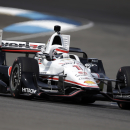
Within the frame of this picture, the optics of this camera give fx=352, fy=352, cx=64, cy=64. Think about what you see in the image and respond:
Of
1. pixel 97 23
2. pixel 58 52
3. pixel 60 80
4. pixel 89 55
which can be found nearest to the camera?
pixel 60 80

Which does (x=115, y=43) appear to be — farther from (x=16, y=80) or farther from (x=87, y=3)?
(x=16, y=80)

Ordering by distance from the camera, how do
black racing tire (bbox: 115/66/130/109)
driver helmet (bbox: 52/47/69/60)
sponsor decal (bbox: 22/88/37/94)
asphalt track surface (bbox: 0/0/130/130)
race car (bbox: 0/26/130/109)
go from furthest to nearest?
driver helmet (bbox: 52/47/69/60) < black racing tire (bbox: 115/66/130/109) < sponsor decal (bbox: 22/88/37/94) < race car (bbox: 0/26/130/109) < asphalt track surface (bbox: 0/0/130/130)

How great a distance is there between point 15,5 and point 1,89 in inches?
997

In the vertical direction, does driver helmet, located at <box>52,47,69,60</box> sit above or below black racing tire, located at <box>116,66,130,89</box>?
above

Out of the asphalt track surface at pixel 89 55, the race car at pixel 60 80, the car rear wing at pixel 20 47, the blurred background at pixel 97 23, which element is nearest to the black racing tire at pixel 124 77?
the race car at pixel 60 80

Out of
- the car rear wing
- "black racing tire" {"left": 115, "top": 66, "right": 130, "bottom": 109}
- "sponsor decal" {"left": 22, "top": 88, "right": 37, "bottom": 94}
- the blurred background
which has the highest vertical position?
the blurred background

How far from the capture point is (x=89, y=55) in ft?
66.8

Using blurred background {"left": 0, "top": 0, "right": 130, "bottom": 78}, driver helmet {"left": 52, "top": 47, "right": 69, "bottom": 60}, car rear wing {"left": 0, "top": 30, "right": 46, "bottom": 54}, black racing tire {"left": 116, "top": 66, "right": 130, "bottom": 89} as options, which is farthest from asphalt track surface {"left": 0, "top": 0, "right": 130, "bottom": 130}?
car rear wing {"left": 0, "top": 30, "right": 46, "bottom": 54}

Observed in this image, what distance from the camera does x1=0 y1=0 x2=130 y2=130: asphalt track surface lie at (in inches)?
182

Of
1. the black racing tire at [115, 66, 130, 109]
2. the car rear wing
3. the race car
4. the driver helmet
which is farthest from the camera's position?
the car rear wing

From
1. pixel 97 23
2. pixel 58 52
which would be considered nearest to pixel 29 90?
pixel 58 52

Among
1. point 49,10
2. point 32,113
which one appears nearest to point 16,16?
point 49,10

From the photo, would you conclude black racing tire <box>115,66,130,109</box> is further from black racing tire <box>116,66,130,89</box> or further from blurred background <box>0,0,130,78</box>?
blurred background <box>0,0,130,78</box>

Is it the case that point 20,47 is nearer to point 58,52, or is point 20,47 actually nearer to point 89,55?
point 58,52
